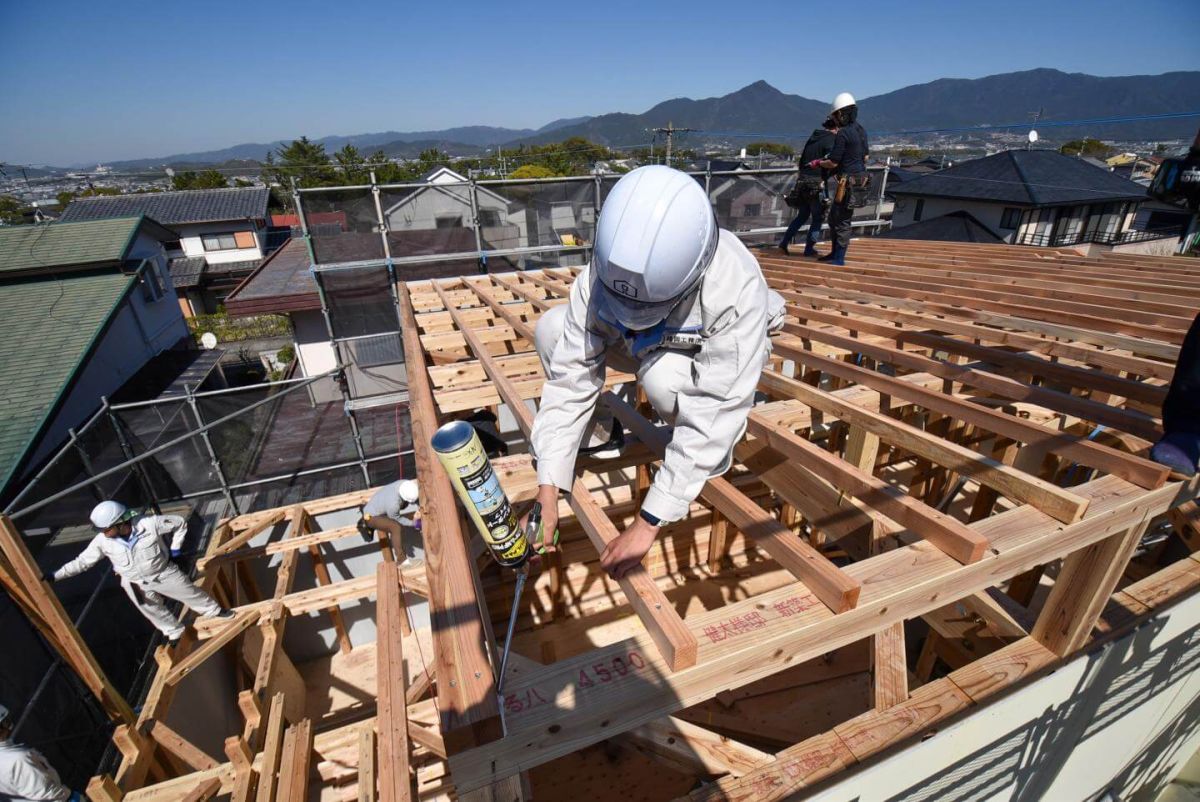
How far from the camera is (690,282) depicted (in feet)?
5.46

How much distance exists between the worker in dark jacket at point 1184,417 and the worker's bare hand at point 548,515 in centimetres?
237

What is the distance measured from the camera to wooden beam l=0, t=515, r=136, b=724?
3.88 meters

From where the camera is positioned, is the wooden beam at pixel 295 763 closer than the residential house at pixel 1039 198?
Yes

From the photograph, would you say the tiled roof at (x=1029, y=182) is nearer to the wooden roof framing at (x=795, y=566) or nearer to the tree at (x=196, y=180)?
the wooden roof framing at (x=795, y=566)

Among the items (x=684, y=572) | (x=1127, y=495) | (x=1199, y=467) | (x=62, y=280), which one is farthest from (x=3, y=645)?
(x=62, y=280)

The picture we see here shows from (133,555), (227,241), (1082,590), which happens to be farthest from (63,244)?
(1082,590)

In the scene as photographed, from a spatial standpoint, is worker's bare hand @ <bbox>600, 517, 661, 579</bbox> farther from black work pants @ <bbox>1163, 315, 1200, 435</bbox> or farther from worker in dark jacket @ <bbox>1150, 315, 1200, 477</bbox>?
black work pants @ <bbox>1163, 315, 1200, 435</bbox>

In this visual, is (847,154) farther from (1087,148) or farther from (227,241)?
(1087,148)

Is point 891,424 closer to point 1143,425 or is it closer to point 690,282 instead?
point 1143,425

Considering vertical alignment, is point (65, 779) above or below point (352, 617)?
above

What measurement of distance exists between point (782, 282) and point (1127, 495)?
433 cm

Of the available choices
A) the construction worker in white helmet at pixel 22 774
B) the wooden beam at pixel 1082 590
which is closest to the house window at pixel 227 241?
the construction worker in white helmet at pixel 22 774

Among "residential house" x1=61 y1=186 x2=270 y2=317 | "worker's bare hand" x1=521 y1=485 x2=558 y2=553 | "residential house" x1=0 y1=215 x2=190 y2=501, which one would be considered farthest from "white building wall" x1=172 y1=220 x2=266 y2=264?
"worker's bare hand" x1=521 y1=485 x2=558 y2=553

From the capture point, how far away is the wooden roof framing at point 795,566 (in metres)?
1.51
